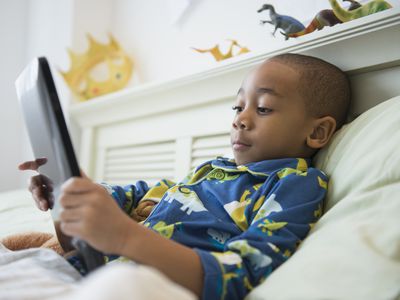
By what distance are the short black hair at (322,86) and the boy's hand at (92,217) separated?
0.50 metres

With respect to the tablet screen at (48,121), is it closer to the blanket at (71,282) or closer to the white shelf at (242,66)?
the blanket at (71,282)

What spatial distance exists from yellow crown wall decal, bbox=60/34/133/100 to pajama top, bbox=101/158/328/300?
1096 mm

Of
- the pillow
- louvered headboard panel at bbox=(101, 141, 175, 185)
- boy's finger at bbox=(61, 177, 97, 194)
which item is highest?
boy's finger at bbox=(61, 177, 97, 194)

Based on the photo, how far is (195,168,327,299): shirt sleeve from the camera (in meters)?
0.54

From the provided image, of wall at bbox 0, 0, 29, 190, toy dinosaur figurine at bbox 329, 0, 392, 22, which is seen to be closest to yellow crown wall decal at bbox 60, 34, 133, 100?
wall at bbox 0, 0, 29, 190

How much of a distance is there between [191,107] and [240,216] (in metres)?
0.79

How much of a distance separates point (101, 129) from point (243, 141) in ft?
4.08

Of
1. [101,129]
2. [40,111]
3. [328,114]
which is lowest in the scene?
[101,129]

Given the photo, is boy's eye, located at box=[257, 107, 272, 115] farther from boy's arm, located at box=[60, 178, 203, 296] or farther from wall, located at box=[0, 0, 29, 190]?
wall, located at box=[0, 0, 29, 190]

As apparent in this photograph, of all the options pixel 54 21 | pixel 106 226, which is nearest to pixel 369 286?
pixel 106 226

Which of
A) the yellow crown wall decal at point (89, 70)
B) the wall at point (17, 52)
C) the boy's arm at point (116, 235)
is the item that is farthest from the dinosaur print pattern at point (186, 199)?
the wall at point (17, 52)

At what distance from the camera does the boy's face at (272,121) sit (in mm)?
818

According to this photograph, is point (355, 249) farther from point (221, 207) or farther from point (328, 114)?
point (328, 114)

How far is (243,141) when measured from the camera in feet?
2.74
